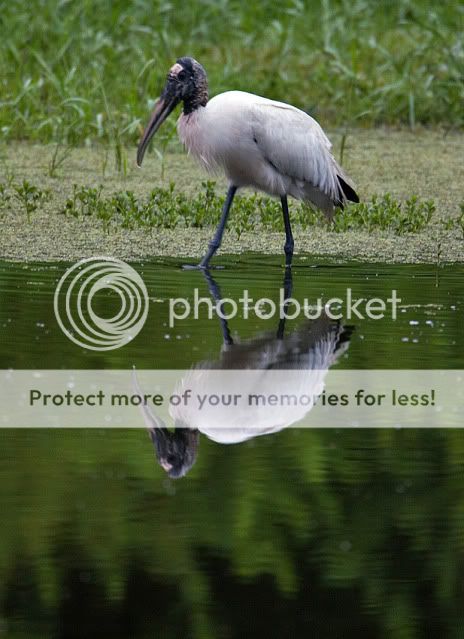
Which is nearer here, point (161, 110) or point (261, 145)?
point (261, 145)

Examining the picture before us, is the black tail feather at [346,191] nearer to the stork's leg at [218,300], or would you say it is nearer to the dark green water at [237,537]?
the stork's leg at [218,300]

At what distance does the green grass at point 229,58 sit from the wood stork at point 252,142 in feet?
8.51

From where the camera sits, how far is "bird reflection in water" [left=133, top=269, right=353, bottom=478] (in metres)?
4.54

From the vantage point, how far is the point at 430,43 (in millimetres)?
12938

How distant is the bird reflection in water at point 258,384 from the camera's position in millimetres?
4535

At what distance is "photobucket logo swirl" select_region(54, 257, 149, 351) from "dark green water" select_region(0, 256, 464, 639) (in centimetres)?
143

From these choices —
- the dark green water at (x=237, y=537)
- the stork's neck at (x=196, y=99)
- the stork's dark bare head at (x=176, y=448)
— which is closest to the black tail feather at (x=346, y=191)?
the stork's neck at (x=196, y=99)

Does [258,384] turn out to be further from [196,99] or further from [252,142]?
[196,99]

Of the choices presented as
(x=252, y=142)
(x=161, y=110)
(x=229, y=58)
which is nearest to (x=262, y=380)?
(x=252, y=142)

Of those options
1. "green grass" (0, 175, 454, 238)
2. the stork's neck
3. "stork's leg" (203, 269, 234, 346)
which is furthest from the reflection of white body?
"green grass" (0, 175, 454, 238)

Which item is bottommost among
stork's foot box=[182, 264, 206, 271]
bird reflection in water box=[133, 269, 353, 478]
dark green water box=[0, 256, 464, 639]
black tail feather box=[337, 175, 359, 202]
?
dark green water box=[0, 256, 464, 639]

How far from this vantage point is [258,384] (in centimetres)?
519

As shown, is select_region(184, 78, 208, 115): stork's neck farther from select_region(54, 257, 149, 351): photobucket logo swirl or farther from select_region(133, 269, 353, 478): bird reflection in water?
select_region(133, 269, 353, 478): bird reflection in water

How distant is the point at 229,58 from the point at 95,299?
22.1 ft
